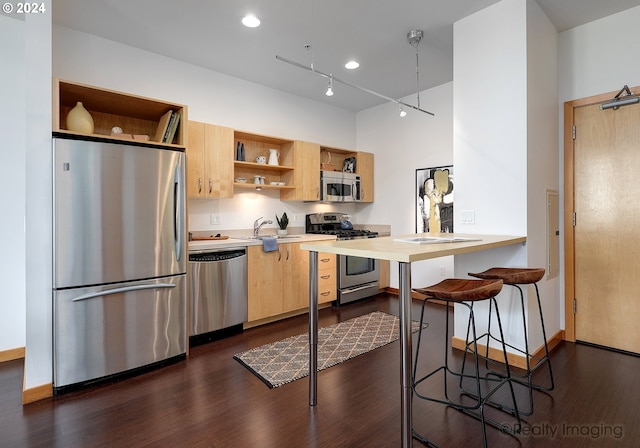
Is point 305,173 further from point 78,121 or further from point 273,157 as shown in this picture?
point 78,121

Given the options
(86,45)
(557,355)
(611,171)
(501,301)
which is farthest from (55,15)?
(557,355)

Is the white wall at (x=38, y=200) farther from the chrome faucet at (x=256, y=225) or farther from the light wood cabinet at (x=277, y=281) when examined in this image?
the chrome faucet at (x=256, y=225)

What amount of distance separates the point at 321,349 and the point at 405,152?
10.1 feet

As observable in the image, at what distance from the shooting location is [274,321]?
3.64 metres

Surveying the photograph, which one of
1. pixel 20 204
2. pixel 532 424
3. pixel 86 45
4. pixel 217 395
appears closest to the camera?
pixel 532 424

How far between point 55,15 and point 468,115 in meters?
3.54

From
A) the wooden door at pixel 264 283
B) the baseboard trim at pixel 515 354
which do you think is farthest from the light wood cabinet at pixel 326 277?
the baseboard trim at pixel 515 354

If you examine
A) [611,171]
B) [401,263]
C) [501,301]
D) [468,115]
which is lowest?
[501,301]

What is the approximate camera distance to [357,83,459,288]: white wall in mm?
4289

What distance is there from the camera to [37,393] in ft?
6.87

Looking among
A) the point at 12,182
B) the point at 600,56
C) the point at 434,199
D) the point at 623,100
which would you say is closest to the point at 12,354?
the point at 12,182

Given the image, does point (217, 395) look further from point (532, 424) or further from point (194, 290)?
point (532, 424)

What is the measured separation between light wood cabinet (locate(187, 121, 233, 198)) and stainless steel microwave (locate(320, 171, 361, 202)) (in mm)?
1423

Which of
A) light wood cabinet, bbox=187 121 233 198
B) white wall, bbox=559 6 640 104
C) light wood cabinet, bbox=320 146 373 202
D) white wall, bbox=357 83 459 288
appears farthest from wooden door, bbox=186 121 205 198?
white wall, bbox=559 6 640 104
